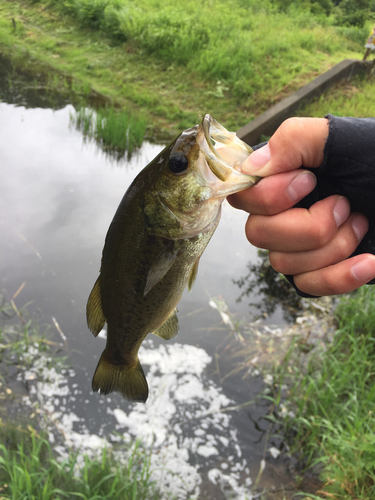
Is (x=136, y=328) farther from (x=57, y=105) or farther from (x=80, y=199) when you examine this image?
(x=57, y=105)

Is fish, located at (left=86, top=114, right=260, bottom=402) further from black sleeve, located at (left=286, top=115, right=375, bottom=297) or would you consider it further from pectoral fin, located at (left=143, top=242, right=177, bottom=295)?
black sleeve, located at (left=286, top=115, right=375, bottom=297)

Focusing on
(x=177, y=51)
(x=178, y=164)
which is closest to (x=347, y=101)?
(x=177, y=51)

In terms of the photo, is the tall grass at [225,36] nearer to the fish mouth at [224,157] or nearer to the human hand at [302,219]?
the human hand at [302,219]

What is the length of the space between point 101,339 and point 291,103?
6881mm

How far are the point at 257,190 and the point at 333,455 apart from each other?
294 cm

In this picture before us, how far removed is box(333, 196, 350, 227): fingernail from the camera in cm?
171

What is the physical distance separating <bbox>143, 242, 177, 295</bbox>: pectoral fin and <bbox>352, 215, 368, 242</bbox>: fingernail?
2.76ft

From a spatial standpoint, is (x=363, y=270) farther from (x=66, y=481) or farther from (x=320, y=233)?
(x=66, y=481)

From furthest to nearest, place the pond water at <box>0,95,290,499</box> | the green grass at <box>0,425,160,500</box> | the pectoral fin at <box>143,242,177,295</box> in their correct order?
the pond water at <box>0,95,290,499</box>, the green grass at <box>0,425,160,500</box>, the pectoral fin at <box>143,242,177,295</box>

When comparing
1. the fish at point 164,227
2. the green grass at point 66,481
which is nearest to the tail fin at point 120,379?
the fish at point 164,227

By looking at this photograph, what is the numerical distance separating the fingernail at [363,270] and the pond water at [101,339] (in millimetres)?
3134

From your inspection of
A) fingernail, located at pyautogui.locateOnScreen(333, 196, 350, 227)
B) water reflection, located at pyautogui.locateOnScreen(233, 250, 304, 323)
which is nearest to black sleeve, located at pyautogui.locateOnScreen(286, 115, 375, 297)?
fingernail, located at pyautogui.locateOnScreen(333, 196, 350, 227)

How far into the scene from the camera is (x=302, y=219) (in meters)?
1.69

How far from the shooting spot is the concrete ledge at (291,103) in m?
8.89
